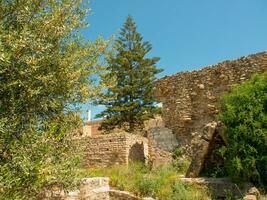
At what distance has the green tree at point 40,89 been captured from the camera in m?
6.79

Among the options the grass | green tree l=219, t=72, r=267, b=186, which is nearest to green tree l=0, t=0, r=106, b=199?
the grass

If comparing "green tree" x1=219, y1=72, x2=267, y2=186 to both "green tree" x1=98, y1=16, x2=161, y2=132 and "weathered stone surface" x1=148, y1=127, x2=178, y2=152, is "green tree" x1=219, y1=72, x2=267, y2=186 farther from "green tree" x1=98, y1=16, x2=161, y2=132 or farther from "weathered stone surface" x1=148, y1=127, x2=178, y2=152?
"green tree" x1=98, y1=16, x2=161, y2=132

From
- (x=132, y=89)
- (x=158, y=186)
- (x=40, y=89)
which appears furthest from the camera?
(x=132, y=89)

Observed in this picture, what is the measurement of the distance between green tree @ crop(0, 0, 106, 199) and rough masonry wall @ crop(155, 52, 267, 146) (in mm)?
7336

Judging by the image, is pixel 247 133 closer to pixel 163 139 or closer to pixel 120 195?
pixel 120 195

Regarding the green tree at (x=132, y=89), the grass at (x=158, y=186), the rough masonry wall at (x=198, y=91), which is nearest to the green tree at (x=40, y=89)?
the grass at (x=158, y=186)

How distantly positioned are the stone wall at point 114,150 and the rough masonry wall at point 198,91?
179 cm

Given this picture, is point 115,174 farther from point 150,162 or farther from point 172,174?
point 150,162

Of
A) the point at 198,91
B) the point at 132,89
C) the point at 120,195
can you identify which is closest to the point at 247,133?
the point at 120,195

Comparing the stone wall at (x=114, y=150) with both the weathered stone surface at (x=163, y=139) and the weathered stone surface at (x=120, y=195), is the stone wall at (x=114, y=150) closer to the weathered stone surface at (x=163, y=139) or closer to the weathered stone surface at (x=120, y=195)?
the weathered stone surface at (x=163, y=139)

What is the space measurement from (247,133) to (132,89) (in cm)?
1617

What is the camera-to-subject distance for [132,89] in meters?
25.0

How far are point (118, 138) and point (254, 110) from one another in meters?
8.19

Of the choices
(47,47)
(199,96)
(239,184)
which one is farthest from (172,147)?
(47,47)
